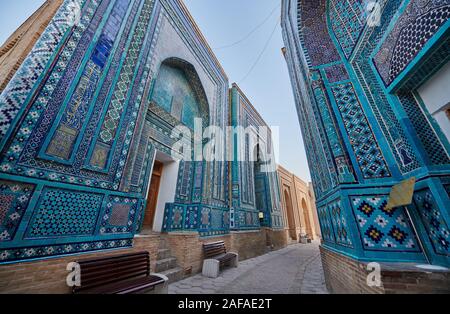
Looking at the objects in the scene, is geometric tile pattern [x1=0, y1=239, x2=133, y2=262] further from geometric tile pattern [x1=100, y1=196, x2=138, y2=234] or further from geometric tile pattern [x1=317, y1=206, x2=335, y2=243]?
geometric tile pattern [x1=317, y1=206, x2=335, y2=243]

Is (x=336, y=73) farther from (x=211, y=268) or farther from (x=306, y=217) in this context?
(x=306, y=217)

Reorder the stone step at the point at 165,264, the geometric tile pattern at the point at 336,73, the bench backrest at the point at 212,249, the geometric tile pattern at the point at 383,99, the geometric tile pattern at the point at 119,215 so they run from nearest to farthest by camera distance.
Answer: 1. the geometric tile pattern at the point at 383,99
2. the geometric tile pattern at the point at 119,215
3. the geometric tile pattern at the point at 336,73
4. the stone step at the point at 165,264
5. the bench backrest at the point at 212,249

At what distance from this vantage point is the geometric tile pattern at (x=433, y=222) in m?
2.12

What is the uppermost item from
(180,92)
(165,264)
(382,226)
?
(180,92)

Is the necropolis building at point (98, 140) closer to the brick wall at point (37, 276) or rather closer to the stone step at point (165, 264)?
the brick wall at point (37, 276)

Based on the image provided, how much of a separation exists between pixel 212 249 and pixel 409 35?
636 centimetres

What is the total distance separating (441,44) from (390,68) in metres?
Answer: 0.75

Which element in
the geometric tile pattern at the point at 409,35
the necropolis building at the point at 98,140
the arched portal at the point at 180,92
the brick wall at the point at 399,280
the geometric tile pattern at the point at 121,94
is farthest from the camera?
the arched portal at the point at 180,92

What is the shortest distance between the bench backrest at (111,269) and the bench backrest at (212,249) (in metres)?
2.31

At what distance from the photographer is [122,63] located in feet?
13.2

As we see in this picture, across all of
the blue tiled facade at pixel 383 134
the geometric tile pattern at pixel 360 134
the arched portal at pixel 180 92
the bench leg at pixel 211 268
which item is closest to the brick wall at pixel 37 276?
the bench leg at pixel 211 268

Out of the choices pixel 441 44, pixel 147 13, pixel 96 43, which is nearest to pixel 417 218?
pixel 441 44

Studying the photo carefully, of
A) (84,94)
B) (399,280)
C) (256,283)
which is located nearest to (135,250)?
(256,283)

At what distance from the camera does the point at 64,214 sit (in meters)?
2.65
